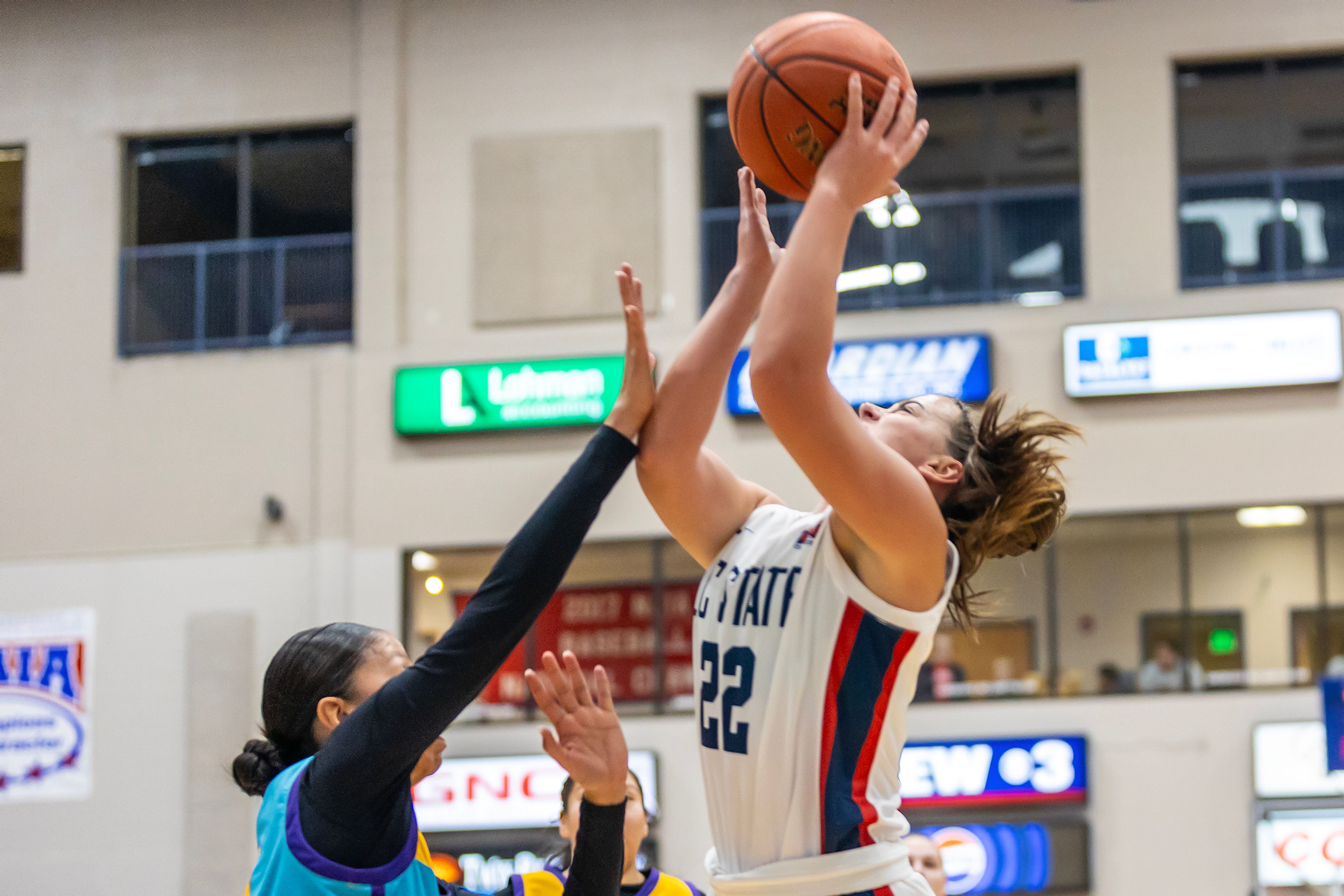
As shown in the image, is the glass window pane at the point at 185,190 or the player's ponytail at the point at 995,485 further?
the glass window pane at the point at 185,190

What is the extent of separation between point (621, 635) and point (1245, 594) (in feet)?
18.3

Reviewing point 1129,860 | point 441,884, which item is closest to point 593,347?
point 1129,860

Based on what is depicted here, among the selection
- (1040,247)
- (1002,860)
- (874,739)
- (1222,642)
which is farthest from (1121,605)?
(874,739)

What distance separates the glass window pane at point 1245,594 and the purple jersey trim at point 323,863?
37.4ft

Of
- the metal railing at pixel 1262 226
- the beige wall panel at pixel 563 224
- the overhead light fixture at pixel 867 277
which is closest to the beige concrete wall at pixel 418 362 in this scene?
the beige wall panel at pixel 563 224

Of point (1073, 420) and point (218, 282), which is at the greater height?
point (218, 282)

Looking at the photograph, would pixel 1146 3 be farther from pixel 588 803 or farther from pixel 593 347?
pixel 588 803

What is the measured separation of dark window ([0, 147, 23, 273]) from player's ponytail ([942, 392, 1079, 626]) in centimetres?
1421

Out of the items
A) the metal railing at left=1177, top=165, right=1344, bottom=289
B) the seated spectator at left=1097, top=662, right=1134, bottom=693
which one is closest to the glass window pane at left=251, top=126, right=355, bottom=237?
the metal railing at left=1177, top=165, right=1344, bottom=289

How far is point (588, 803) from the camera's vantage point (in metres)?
2.55

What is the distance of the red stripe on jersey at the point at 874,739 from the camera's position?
2.22 metres

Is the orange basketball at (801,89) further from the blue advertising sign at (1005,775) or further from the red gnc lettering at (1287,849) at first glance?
the red gnc lettering at (1287,849)

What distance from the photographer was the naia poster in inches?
535

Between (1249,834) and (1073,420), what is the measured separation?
380 centimetres
